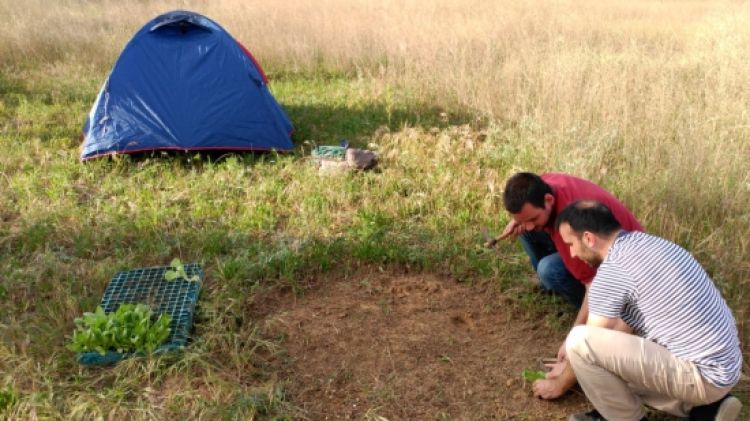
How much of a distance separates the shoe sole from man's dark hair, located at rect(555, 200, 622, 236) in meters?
0.81

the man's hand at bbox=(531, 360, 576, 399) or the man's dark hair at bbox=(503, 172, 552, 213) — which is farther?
the man's dark hair at bbox=(503, 172, 552, 213)

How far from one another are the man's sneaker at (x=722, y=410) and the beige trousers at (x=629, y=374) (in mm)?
43

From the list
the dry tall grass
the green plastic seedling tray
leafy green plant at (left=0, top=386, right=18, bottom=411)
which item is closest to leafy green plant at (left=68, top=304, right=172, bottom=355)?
the green plastic seedling tray

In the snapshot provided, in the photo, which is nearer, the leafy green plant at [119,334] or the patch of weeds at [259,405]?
the patch of weeds at [259,405]

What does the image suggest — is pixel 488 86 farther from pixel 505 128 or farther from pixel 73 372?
pixel 73 372

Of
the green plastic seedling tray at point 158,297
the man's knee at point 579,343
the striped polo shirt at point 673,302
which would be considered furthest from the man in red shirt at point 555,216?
the green plastic seedling tray at point 158,297

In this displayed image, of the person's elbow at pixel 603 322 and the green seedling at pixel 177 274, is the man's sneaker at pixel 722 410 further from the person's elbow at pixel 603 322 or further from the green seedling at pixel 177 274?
the green seedling at pixel 177 274

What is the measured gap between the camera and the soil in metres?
3.00

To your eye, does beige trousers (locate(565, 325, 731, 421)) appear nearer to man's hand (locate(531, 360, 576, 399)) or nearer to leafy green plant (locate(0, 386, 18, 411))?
man's hand (locate(531, 360, 576, 399))

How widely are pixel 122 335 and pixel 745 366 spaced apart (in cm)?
316

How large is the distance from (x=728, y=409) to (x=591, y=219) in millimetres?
931

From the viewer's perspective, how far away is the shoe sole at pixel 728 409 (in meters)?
2.56

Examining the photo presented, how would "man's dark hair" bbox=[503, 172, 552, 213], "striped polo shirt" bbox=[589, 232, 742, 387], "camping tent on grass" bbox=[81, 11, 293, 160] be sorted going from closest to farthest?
1. "striped polo shirt" bbox=[589, 232, 742, 387]
2. "man's dark hair" bbox=[503, 172, 552, 213]
3. "camping tent on grass" bbox=[81, 11, 293, 160]

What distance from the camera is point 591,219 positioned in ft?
8.73
